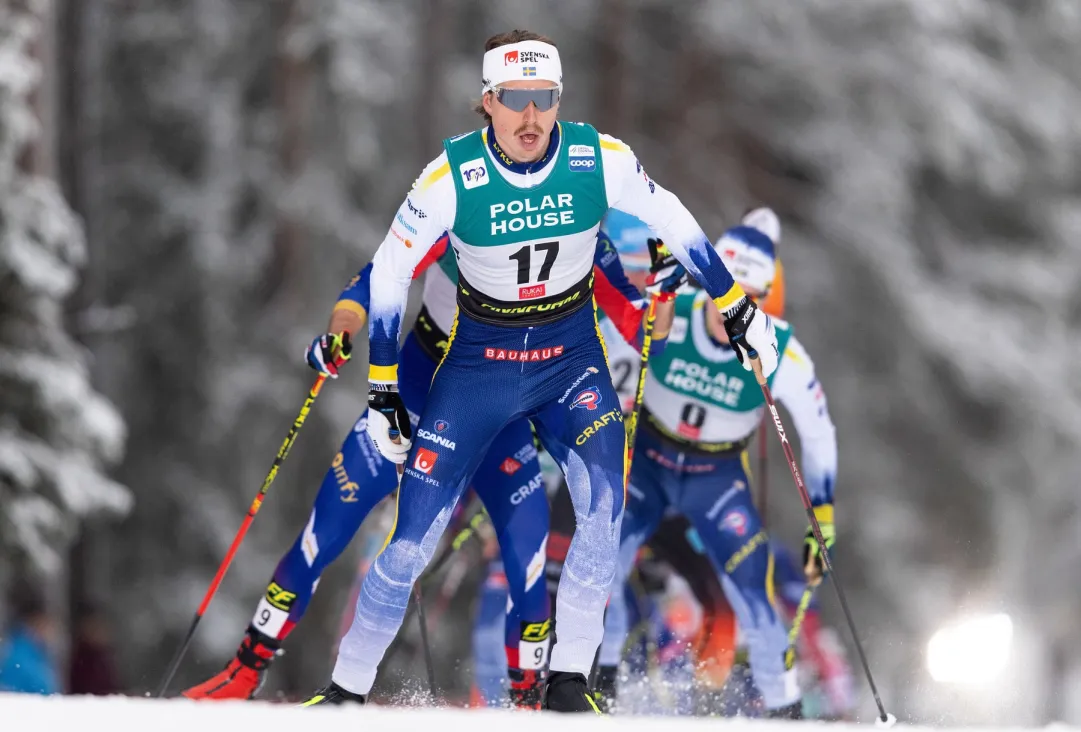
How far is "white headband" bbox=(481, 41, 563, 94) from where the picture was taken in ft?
18.1

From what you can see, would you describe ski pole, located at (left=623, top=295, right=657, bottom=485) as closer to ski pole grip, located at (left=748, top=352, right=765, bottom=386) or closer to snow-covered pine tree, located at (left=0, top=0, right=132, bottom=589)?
ski pole grip, located at (left=748, top=352, right=765, bottom=386)

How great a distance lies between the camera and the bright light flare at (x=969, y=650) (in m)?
8.02

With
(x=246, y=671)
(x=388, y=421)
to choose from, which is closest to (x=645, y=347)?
(x=388, y=421)

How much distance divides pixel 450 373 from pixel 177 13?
49.2 ft

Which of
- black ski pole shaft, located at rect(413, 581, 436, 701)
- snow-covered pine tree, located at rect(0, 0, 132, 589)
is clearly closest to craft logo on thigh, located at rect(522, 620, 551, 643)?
black ski pole shaft, located at rect(413, 581, 436, 701)

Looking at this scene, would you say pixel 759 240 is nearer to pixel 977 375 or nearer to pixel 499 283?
pixel 499 283

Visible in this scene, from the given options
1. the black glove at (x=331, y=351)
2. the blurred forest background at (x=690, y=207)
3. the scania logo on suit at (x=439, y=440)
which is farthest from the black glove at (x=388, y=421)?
the blurred forest background at (x=690, y=207)

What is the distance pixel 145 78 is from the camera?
2000 centimetres

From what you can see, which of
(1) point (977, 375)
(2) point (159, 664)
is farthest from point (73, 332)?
(1) point (977, 375)

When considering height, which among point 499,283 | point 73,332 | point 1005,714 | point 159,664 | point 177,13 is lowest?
point 159,664

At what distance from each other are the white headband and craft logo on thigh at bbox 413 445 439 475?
4.53 ft

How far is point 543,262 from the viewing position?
18.4ft

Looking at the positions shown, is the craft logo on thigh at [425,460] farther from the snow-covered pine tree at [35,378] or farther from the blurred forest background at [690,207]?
the blurred forest background at [690,207]

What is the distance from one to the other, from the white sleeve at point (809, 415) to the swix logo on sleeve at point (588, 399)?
68.1 inches
